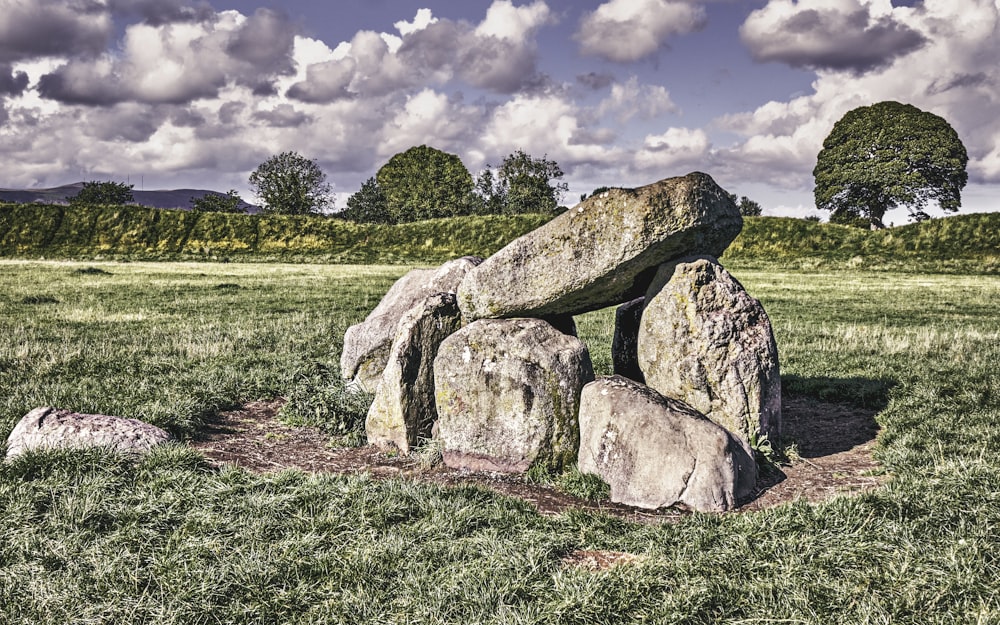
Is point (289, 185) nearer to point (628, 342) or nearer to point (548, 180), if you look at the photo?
point (548, 180)

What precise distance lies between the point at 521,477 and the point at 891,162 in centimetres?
7265

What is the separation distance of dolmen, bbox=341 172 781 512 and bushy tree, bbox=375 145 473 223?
264 ft

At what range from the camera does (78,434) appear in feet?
27.9

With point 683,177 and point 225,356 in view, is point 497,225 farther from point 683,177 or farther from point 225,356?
point 683,177

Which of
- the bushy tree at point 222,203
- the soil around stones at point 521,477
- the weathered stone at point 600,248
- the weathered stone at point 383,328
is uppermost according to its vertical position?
the bushy tree at point 222,203

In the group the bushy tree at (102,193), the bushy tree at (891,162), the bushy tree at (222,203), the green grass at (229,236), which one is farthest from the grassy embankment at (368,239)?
the bushy tree at (102,193)

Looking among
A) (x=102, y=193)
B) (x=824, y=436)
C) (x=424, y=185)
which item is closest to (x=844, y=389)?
(x=824, y=436)

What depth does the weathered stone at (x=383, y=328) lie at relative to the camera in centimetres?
1136

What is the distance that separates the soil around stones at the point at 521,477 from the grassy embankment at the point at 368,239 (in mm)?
41954

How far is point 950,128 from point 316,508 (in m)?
79.6

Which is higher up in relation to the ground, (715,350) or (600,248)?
(600,248)

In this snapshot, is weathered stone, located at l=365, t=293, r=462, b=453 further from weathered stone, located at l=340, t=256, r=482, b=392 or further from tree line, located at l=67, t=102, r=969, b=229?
tree line, located at l=67, t=102, r=969, b=229

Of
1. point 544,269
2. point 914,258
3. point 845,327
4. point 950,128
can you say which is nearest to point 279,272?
point 845,327

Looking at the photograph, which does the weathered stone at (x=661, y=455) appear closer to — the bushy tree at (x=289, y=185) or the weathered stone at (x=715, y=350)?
the weathered stone at (x=715, y=350)
